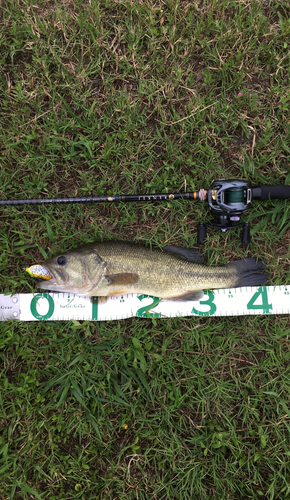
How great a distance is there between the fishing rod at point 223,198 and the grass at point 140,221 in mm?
180

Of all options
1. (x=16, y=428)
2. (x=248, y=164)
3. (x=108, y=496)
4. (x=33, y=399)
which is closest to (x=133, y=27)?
(x=248, y=164)

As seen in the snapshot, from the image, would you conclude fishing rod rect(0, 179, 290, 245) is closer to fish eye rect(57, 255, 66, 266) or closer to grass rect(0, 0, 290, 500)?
grass rect(0, 0, 290, 500)

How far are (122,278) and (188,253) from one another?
0.81 meters

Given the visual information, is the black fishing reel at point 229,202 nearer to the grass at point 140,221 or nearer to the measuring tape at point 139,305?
the grass at point 140,221

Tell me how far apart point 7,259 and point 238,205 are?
2724mm

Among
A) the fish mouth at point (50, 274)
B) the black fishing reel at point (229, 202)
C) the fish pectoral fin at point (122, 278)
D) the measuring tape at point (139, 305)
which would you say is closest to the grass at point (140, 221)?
the measuring tape at point (139, 305)

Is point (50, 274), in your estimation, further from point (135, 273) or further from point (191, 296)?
point (191, 296)

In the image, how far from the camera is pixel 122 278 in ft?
9.65

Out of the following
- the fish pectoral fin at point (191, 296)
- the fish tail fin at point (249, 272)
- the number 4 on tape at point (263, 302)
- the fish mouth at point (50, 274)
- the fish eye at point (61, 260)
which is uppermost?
the fish eye at point (61, 260)

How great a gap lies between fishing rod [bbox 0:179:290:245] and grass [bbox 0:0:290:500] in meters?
0.18

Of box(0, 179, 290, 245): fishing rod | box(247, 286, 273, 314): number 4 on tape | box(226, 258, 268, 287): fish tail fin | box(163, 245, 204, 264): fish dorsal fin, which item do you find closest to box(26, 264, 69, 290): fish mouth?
box(0, 179, 290, 245): fishing rod

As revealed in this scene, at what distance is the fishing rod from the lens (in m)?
2.78

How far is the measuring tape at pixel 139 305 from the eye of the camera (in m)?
3.08

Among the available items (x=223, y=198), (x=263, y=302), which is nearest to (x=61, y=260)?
(x=223, y=198)
